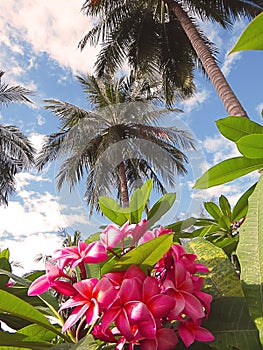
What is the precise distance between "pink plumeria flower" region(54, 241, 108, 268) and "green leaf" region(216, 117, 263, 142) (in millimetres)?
366

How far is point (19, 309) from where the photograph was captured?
363 mm

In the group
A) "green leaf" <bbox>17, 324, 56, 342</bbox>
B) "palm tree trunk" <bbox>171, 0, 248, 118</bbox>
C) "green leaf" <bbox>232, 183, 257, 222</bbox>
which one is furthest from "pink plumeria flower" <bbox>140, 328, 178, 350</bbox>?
"palm tree trunk" <bbox>171, 0, 248, 118</bbox>

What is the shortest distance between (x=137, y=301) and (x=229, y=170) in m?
0.41

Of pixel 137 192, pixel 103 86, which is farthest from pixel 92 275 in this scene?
pixel 103 86

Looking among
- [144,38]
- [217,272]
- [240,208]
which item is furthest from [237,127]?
[144,38]

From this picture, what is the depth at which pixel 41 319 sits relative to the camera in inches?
14.9

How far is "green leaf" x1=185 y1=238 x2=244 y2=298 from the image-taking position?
43cm

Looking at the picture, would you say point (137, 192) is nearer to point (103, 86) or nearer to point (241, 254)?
point (241, 254)

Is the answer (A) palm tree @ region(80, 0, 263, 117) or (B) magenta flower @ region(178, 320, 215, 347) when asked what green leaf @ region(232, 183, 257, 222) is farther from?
(A) palm tree @ region(80, 0, 263, 117)

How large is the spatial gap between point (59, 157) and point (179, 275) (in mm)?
857

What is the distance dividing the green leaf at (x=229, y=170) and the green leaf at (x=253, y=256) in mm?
275

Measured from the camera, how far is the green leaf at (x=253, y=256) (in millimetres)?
349

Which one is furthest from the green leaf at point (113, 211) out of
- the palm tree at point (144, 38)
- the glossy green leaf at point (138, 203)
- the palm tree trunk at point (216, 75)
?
the palm tree at point (144, 38)

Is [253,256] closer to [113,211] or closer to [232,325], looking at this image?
[232,325]
